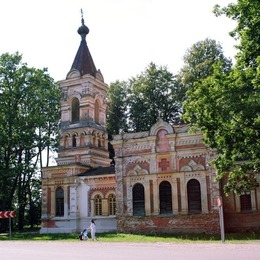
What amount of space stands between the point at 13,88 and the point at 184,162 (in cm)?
Result: 1908

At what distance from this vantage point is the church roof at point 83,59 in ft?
135

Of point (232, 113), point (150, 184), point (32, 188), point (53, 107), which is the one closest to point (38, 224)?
point (32, 188)

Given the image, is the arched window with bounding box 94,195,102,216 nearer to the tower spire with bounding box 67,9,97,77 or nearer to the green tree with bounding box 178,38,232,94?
the tower spire with bounding box 67,9,97,77

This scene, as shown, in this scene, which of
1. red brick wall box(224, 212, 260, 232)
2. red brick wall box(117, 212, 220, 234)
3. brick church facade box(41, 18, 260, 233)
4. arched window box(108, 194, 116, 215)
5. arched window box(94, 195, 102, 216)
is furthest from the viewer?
arched window box(94, 195, 102, 216)

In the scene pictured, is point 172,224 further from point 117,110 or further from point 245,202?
point 117,110

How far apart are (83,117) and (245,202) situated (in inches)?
739

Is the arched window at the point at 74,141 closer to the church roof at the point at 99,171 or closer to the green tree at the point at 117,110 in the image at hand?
the church roof at the point at 99,171

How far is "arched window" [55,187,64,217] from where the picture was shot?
118 ft

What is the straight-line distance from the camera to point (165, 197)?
29391 mm

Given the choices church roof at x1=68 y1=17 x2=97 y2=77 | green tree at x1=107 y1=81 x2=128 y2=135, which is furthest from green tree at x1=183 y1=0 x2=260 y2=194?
green tree at x1=107 y1=81 x2=128 y2=135

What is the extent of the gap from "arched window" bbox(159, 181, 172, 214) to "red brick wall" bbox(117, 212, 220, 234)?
639 mm

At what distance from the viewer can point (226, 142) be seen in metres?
21.4

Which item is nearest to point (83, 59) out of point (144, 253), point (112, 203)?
point (112, 203)

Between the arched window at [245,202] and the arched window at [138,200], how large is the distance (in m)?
7.34
